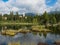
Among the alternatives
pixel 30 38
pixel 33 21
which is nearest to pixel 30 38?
pixel 30 38

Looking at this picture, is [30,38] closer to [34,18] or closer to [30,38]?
[30,38]

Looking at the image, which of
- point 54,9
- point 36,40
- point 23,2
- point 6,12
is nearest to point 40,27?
point 36,40

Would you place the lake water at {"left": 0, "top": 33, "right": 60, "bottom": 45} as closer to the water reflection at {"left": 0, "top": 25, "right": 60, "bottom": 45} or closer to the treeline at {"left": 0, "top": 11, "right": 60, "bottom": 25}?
the water reflection at {"left": 0, "top": 25, "right": 60, "bottom": 45}

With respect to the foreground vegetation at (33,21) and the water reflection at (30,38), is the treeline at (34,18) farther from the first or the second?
the water reflection at (30,38)

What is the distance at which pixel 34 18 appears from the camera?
334cm

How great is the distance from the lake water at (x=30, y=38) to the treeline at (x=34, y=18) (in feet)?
1.37

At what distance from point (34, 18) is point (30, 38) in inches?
25.5

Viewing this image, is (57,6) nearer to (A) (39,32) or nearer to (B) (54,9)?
(B) (54,9)

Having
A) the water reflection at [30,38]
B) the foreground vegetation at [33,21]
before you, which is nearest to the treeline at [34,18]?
the foreground vegetation at [33,21]

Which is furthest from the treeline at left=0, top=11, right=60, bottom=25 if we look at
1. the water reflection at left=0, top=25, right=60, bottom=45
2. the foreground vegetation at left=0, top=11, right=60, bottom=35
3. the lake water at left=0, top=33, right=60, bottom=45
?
the lake water at left=0, top=33, right=60, bottom=45

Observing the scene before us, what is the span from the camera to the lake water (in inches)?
134

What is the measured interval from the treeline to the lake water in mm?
417

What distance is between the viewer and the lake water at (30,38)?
11.2 ft

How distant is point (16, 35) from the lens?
3.42 m
